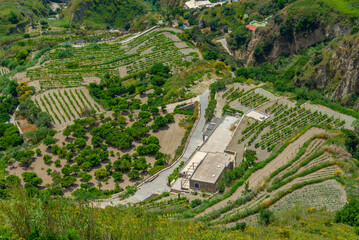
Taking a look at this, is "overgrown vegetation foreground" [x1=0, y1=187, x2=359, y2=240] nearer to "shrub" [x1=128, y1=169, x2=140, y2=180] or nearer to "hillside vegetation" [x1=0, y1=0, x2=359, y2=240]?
"hillside vegetation" [x1=0, y1=0, x2=359, y2=240]

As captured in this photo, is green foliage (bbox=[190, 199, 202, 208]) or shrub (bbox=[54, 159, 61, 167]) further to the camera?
shrub (bbox=[54, 159, 61, 167])

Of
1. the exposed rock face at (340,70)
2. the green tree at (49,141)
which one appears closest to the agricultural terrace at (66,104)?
the green tree at (49,141)

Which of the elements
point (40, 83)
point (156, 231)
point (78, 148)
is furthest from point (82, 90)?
point (156, 231)

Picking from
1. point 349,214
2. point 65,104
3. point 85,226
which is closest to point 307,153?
point 349,214

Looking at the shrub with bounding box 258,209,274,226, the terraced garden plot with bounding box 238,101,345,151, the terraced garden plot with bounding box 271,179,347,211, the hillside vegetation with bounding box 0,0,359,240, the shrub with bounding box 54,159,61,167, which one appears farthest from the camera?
the shrub with bounding box 54,159,61,167

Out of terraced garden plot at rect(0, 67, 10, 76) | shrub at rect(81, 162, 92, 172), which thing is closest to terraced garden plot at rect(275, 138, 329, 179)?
shrub at rect(81, 162, 92, 172)

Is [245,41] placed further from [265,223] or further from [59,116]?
[265,223]

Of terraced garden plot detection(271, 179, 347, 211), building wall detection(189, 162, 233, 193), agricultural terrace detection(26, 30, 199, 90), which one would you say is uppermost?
terraced garden plot detection(271, 179, 347, 211)
